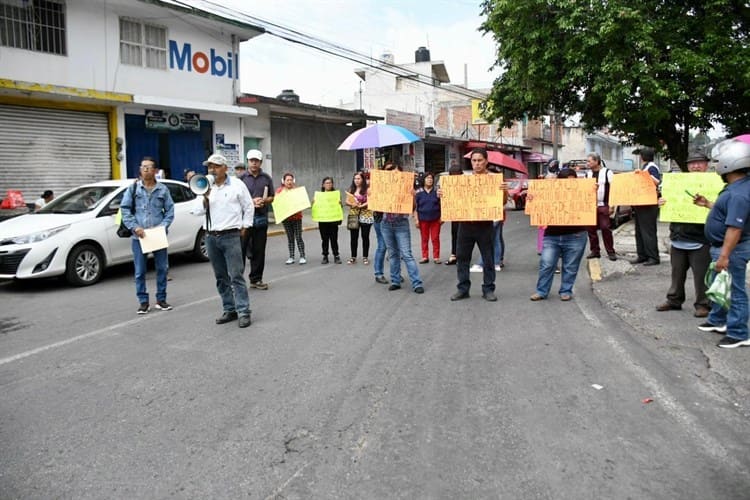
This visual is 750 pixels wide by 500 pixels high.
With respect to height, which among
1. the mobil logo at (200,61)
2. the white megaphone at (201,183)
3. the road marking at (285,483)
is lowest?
the road marking at (285,483)

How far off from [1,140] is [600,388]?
15.0 metres

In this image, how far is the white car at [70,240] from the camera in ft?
28.3

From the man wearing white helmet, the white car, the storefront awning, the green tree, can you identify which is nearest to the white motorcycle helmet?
the man wearing white helmet

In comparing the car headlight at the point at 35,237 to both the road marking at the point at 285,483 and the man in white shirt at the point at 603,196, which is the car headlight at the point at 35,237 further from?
the man in white shirt at the point at 603,196

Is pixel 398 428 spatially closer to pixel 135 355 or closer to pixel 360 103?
pixel 135 355

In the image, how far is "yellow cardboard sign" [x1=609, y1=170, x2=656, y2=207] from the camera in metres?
9.03

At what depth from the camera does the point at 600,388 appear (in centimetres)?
449

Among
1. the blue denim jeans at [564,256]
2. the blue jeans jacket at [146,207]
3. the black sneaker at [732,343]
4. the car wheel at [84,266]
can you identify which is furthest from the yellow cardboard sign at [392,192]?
the car wheel at [84,266]

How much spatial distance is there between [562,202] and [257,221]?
4.29m

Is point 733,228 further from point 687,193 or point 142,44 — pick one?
point 142,44

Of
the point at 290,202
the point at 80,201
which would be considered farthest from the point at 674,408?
the point at 80,201

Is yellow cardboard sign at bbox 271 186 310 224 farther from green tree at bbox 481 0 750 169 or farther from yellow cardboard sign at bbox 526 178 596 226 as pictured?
green tree at bbox 481 0 750 169

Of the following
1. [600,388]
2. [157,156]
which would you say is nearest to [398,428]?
[600,388]

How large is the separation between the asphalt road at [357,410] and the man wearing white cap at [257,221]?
180 cm
